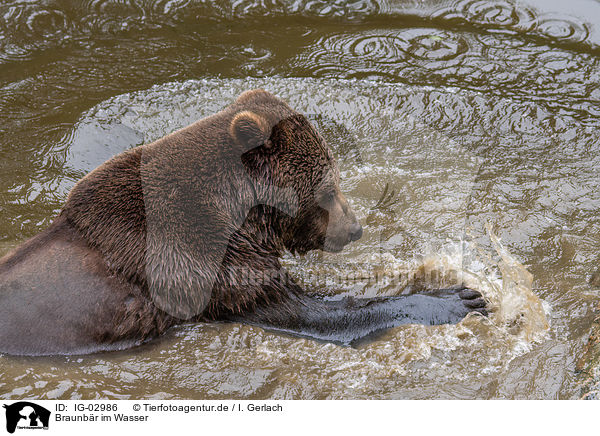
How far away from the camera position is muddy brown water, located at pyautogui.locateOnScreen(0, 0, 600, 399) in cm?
453

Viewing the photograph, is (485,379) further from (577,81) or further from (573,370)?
(577,81)

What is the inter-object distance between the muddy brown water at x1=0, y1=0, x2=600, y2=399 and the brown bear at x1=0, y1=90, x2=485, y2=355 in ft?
0.70

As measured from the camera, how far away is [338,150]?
24.3ft

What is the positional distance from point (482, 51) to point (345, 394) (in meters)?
6.25

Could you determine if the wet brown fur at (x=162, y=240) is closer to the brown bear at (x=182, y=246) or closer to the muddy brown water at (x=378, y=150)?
the brown bear at (x=182, y=246)

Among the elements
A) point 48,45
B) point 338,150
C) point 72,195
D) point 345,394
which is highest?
point 48,45

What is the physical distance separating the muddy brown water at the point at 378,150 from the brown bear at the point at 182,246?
21 cm

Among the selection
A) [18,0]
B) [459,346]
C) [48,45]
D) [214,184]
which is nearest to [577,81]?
[459,346]

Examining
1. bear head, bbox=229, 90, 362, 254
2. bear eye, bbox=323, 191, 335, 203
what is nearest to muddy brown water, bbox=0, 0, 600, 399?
bear head, bbox=229, 90, 362, 254

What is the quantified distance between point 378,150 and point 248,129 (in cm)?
317

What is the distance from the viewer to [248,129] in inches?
174
